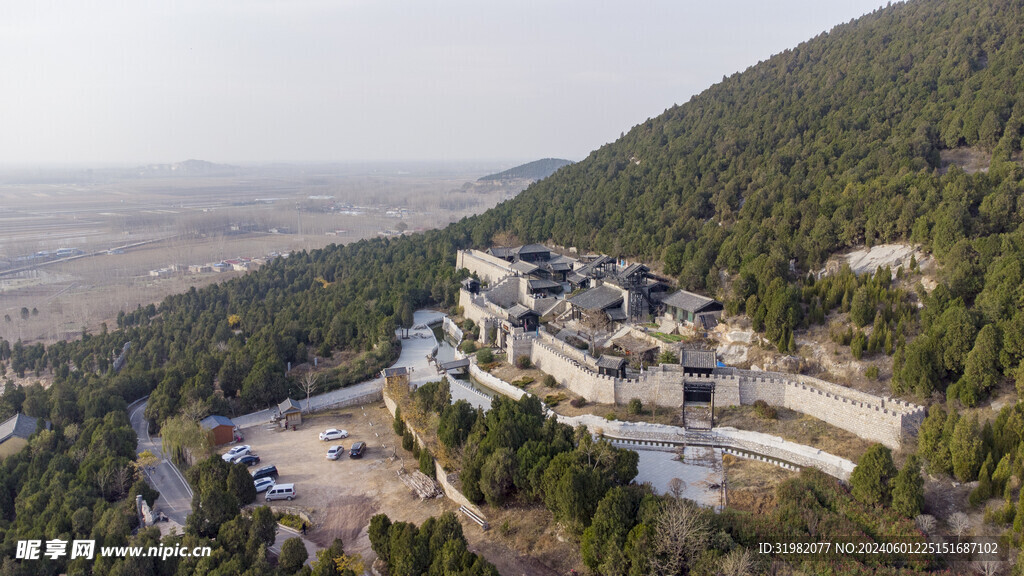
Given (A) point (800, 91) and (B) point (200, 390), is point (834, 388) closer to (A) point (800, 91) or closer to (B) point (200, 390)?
(B) point (200, 390)

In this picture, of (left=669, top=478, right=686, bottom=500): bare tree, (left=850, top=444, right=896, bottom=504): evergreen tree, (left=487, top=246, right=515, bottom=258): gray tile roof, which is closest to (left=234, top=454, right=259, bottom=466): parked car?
(left=669, top=478, right=686, bottom=500): bare tree

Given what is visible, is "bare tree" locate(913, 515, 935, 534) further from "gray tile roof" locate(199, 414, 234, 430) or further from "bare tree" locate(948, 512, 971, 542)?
"gray tile roof" locate(199, 414, 234, 430)

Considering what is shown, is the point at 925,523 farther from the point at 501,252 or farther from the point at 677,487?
the point at 501,252

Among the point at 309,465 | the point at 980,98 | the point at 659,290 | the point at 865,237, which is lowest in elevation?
the point at 309,465

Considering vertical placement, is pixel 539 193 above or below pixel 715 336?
above

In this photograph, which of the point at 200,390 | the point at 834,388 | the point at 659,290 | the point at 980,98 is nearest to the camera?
the point at 834,388

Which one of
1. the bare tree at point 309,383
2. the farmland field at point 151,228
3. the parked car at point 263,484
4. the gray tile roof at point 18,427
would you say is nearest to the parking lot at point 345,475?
the parked car at point 263,484

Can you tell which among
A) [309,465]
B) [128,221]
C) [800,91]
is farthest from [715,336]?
[128,221]

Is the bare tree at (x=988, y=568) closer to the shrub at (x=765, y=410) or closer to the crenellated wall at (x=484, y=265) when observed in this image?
the shrub at (x=765, y=410)
